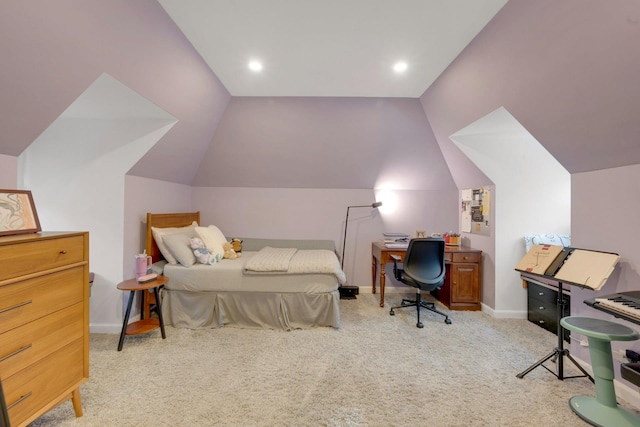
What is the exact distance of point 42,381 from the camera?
1.44m

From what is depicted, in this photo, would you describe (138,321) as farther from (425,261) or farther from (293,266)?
(425,261)

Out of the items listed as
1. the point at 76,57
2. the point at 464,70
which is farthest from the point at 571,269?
the point at 76,57

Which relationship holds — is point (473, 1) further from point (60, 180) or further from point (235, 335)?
point (60, 180)

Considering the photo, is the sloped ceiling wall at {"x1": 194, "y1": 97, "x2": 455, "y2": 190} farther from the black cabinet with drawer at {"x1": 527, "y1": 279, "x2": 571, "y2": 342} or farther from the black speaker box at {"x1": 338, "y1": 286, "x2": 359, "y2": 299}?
the black cabinet with drawer at {"x1": 527, "y1": 279, "x2": 571, "y2": 342}

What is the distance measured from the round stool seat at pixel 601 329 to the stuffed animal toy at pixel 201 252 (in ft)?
10.3

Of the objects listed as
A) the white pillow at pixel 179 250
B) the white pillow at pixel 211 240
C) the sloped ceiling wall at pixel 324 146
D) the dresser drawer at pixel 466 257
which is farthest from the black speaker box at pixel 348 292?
the white pillow at pixel 179 250

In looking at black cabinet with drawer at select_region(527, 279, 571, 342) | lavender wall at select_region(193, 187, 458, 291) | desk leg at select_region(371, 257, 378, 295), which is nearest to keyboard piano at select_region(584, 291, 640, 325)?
black cabinet with drawer at select_region(527, 279, 571, 342)

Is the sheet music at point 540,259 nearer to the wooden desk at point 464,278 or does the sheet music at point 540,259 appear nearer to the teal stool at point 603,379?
the teal stool at point 603,379

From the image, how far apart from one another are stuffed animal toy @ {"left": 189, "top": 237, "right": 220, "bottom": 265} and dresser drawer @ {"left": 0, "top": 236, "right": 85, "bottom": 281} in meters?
1.38

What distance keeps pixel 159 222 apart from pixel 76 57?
6.30ft

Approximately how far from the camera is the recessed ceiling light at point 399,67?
2.55 m

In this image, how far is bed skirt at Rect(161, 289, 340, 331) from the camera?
2.90 metres

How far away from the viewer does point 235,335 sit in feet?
9.02

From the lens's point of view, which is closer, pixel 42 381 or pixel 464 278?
pixel 42 381
